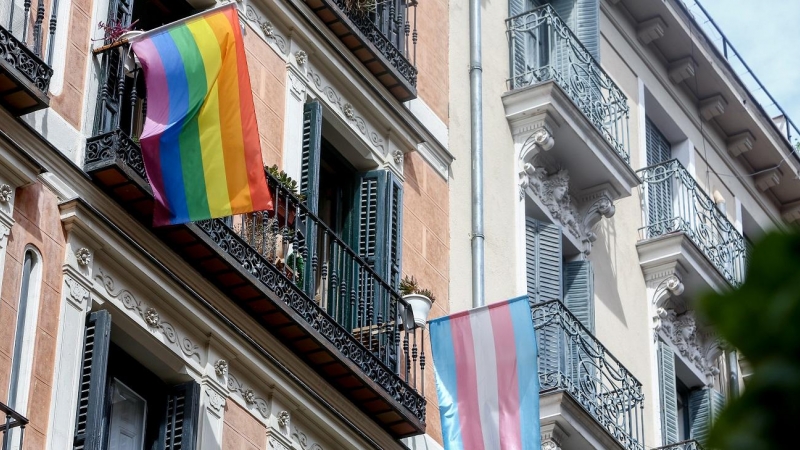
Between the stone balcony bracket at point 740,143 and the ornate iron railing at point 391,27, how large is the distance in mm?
8767

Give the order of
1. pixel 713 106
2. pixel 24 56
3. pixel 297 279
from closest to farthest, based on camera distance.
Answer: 1. pixel 24 56
2. pixel 297 279
3. pixel 713 106

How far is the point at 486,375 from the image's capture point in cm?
1152

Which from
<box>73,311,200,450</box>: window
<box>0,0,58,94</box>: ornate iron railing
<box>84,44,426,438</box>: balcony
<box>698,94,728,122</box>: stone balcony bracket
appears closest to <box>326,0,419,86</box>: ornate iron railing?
<box>84,44,426,438</box>: balcony

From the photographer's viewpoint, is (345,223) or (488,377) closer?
(488,377)

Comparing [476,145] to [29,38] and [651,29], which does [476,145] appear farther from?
[29,38]

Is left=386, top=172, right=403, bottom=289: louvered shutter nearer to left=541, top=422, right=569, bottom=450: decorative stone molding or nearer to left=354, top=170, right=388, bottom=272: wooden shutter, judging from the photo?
left=354, top=170, right=388, bottom=272: wooden shutter

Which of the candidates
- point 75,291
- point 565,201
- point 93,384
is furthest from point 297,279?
point 565,201

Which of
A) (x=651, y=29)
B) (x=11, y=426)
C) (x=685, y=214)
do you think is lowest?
(x=11, y=426)

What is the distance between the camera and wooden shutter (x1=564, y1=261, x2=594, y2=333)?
16.2 meters

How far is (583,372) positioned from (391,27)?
4163 millimetres

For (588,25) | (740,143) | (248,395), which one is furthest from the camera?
(740,143)

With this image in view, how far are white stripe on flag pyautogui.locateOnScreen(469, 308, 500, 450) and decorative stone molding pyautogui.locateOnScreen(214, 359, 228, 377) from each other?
242 cm

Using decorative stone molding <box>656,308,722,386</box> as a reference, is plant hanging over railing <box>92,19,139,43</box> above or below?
below

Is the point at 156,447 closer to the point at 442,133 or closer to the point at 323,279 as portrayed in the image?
the point at 323,279
